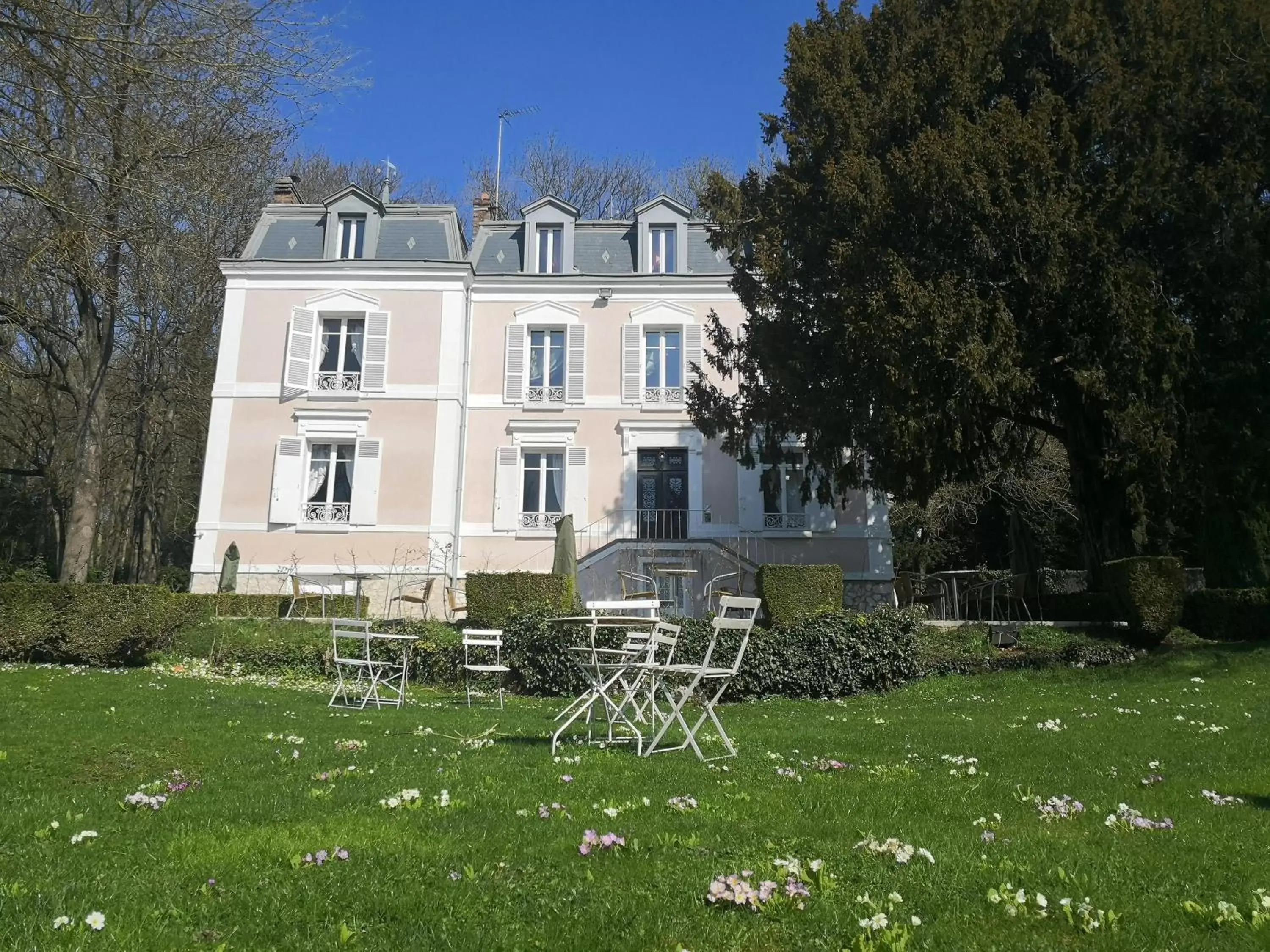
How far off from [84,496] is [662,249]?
48.8 ft

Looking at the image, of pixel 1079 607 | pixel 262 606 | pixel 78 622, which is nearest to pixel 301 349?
pixel 262 606

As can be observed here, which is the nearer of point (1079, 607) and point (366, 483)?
point (1079, 607)

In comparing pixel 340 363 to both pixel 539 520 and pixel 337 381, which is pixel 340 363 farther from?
pixel 539 520

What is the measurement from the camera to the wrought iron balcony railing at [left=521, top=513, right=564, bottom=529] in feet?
74.2

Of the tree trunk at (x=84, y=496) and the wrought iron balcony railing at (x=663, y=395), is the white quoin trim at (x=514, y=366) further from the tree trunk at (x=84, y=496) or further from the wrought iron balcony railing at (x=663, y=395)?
the tree trunk at (x=84, y=496)

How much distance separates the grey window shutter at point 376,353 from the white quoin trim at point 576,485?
5.03m

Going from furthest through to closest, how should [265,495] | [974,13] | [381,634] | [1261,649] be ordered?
[265,495] → [974,13] → [1261,649] → [381,634]

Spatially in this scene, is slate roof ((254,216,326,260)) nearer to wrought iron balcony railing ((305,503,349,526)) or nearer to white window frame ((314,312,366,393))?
white window frame ((314,312,366,393))

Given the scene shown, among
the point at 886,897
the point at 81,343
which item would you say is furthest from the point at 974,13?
the point at 81,343

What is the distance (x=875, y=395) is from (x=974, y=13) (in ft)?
21.9

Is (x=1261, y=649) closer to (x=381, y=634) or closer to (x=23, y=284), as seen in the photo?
(x=381, y=634)

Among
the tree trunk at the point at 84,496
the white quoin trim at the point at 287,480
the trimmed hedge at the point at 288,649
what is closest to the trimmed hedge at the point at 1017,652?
the trimmed hedge at the point at 288,649

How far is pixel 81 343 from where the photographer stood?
60.3 feet

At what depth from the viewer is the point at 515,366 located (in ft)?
78.1
